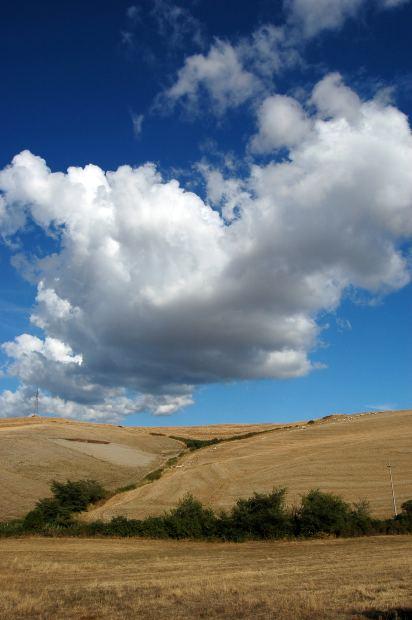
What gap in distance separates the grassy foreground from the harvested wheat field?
15.3m

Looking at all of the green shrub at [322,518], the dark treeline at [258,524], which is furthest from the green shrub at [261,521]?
the green shrub at [322,518]

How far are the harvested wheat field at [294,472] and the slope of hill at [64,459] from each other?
22.3 ft

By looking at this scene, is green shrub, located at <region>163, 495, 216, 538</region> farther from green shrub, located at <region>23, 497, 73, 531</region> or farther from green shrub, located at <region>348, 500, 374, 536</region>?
green shrub, located at <region>23, 497, 73, 531</region>

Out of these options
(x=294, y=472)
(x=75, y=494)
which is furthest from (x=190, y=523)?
(x=294, y=472)

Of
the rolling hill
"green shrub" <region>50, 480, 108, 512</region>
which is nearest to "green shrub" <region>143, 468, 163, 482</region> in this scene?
the rolling hill

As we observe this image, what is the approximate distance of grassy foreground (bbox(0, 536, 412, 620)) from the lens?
1571cm

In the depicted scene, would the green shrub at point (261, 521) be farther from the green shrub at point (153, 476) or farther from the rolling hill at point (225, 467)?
the green shrub at point (153, 476)

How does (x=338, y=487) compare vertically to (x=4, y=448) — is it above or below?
below

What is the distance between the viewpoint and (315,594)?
56.3 feet

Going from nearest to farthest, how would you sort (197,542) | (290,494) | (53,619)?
(53,619), (197,542), (290,494)

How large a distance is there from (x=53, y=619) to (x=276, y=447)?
65.5m

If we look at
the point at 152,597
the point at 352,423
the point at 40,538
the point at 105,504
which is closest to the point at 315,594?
the point at 152,597

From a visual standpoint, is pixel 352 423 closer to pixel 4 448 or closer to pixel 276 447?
pixel 276 447

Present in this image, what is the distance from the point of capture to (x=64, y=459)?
77000mm
